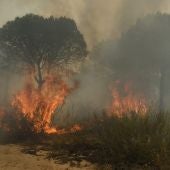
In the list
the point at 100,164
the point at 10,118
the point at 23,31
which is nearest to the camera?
the point at 100,164

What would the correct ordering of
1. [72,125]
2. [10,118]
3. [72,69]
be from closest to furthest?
1. [10,118]
2. [72,125]
3. [72,69]

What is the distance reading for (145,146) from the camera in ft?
37.7

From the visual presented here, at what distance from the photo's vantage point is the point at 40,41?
27203 millimetres

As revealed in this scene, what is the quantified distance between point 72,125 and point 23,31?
10.4 m

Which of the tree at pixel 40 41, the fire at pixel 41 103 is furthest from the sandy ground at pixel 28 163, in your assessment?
the tree at pixel 40 41

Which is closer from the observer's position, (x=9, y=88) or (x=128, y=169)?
(x=128, y=169)

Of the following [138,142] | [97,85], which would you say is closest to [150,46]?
[97,85]

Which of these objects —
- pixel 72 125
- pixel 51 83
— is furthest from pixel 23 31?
pixel 72 125

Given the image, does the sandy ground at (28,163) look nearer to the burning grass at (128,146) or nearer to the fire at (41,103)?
the burning grass at (128,146)

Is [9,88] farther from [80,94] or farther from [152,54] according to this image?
[152,54]

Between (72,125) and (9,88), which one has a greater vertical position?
(9,88)

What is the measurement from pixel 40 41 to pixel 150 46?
1117cm

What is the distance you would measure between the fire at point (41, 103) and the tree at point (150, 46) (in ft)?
47.3

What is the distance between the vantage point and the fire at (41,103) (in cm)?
1755
